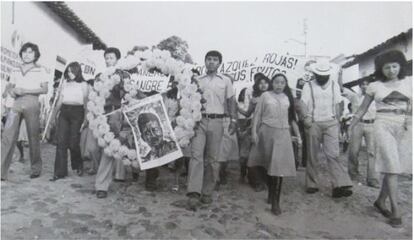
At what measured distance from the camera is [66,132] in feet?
13.0

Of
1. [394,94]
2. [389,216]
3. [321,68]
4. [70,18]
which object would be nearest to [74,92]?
[70,18]

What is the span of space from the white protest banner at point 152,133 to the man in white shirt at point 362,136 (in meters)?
1.75

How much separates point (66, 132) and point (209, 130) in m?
1.49

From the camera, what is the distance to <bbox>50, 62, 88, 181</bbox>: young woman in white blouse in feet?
13.0

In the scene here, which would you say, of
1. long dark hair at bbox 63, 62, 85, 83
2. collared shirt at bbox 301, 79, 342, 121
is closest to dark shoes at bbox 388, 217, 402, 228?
collared shirt at bbox 301, 79, 342, 121

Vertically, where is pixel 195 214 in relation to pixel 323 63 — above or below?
below

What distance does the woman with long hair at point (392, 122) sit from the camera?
332 cm

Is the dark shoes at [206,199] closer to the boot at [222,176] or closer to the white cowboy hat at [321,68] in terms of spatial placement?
the boot at [222,176]

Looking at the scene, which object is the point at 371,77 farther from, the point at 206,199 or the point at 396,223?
the point at 206,199

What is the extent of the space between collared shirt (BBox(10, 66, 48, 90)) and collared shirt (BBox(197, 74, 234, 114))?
1.61 m

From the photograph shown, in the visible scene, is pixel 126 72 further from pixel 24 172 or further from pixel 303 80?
pixel 303 80

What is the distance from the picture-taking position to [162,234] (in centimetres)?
302

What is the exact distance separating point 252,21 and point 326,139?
1.36 metres

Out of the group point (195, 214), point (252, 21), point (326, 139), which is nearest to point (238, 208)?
point (195, 214)
